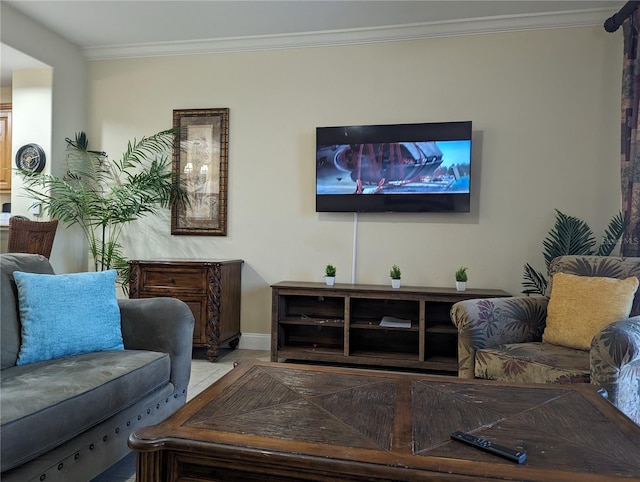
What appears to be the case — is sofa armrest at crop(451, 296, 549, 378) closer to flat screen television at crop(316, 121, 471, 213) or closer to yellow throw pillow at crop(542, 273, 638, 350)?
yellow throw pillow at crop(542, 273, 638, 350)

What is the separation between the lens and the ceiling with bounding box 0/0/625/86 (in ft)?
10.1

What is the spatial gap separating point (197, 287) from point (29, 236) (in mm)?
1148

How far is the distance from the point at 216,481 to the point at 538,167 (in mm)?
3130

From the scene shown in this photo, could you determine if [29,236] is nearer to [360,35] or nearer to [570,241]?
[360,35]

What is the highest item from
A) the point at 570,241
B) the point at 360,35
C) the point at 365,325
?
the point at 360,35

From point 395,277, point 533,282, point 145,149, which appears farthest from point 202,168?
point 533,282

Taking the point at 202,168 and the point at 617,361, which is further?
the point at 202,168

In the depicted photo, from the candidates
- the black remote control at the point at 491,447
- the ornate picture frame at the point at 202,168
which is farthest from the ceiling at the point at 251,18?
the black remote control at the point at 491,447

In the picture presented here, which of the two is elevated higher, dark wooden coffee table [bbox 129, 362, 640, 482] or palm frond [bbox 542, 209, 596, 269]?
palm frond [bbox 542, 209, 596, 269]

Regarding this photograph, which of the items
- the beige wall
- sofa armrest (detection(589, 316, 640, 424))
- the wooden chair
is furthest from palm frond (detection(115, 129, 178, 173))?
sofa armrest (detection(589, 316, 640, 424))

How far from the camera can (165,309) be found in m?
1.88

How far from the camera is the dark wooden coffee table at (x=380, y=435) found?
0.87m

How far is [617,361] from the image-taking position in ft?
5.22

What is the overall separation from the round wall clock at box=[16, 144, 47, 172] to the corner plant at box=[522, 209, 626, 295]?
13.2 feet
